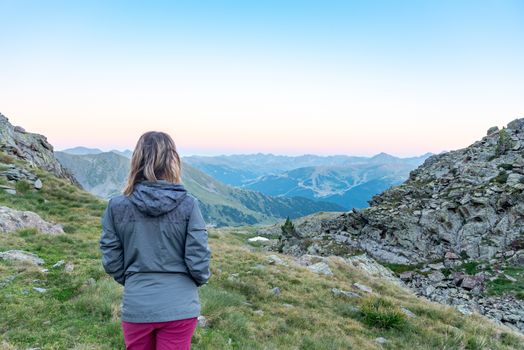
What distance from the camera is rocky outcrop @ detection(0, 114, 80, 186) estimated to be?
110 feet

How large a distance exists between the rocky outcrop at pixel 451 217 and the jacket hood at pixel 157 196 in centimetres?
3491

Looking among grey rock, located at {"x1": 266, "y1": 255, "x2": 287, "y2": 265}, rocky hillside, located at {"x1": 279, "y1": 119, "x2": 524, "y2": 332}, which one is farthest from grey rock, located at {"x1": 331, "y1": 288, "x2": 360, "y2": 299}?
rocky hillside, located at {"x1": 279, "y1": 119, "x2": 524, "y2": 332}

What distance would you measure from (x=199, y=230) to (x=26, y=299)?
7.35 m

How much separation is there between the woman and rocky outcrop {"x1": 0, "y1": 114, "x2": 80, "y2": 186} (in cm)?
3474

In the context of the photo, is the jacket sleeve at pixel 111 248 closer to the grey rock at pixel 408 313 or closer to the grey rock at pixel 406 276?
the grey rock at pixel 408 313

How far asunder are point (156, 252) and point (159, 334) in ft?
3.20

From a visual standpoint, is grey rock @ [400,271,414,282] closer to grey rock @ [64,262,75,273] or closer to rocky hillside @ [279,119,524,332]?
rocky hillside @ [279,119,524,332]

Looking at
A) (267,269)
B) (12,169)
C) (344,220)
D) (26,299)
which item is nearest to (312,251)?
(344,220)

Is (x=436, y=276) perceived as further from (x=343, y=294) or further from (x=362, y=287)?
(x=343, y=294)

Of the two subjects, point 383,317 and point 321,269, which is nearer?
point 383,317

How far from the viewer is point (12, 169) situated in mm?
25688

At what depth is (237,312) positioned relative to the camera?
9.95m

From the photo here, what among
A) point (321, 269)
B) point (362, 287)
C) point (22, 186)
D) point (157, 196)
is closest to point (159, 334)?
point (157, 196)

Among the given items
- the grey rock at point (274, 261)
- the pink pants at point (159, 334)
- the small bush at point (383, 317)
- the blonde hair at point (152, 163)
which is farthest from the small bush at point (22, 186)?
the pink pants at point (159, 334)
